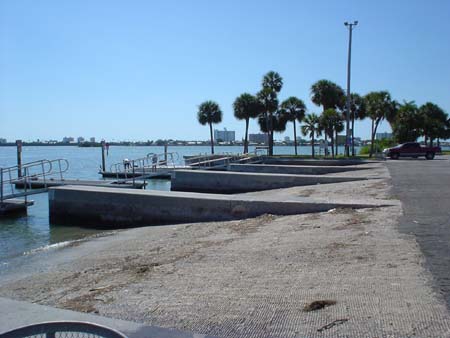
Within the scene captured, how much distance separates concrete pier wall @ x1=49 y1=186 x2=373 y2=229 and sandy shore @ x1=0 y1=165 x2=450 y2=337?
2.16 m

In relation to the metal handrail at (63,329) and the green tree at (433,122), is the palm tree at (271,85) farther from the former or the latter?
the metal handrail at (63,329)

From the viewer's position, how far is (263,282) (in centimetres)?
650

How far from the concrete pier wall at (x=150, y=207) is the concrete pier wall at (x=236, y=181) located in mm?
9076

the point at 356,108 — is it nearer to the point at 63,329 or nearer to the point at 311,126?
the point at 311,126

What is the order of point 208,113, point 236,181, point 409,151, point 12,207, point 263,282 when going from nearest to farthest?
point 263,282, point 12,207, point 236,181, point 409,151, point 208,113

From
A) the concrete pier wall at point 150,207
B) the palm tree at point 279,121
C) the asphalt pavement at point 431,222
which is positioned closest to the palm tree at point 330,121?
the palm tree at point 279,121

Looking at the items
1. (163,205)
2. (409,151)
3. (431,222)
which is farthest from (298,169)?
(431,222)

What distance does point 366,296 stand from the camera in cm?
550

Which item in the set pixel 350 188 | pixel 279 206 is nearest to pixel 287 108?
pixel 350 188

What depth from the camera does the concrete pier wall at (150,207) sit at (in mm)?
13906

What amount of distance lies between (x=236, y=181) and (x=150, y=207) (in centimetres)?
1125

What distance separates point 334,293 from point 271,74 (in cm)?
5809

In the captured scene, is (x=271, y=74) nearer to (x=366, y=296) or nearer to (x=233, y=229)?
(x=233, y=229)

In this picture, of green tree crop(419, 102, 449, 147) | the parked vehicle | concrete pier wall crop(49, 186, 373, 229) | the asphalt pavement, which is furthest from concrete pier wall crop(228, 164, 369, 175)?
green tree crop(419, 102, 449, 147)
